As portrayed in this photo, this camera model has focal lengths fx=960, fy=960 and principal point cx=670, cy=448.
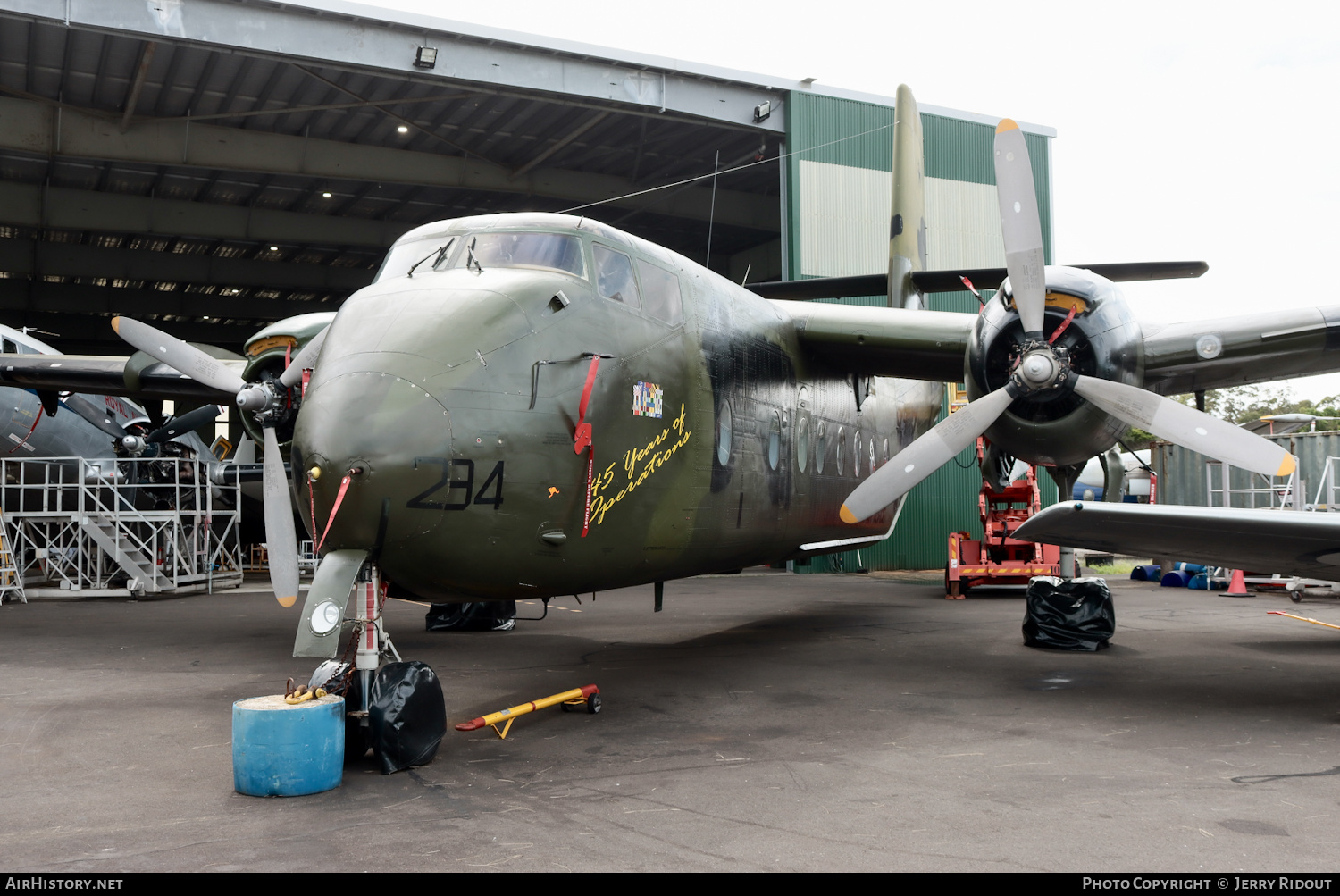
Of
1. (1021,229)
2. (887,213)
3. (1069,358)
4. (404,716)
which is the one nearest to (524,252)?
(404,716)

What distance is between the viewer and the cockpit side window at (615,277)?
7.51 meters

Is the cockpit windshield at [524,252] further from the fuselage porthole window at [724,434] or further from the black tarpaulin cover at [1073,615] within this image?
the black tarpaulin cover at [1073,615]

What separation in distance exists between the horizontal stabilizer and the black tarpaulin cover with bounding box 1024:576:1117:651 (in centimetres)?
391

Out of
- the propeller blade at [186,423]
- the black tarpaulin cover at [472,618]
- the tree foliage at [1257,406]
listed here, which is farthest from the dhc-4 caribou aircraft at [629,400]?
the tree foliage at [1257,406]

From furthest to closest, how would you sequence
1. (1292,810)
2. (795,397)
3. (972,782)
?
(795,397)
(972,782)
(1292,810)

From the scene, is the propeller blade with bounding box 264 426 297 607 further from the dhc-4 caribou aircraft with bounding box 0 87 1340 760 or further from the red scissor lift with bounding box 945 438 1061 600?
the red scissor lift with bounding box 945 438 1061 600

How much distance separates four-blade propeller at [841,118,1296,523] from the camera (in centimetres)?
884

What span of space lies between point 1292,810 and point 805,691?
4.36m

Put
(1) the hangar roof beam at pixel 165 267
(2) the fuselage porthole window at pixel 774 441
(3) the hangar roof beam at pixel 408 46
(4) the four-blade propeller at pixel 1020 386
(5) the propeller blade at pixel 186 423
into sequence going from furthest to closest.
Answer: (1) the hangar roof beam at pixel 165 267 → (5) the propeller blade at pixel 186 423 → (3) the hangar roof beam at pixel 408 46 → (2) the fuselage porthole window at pixel 774 441 → (4) the four-blade propeller at pixel 1020 386

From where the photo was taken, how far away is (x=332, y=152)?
80.2 feet

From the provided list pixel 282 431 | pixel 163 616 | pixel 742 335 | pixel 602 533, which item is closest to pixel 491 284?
pixel 602 533

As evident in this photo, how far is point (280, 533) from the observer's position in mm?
7688

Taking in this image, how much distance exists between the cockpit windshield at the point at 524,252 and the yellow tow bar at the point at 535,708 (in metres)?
3.31

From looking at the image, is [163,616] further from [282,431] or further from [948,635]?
[948,635]
